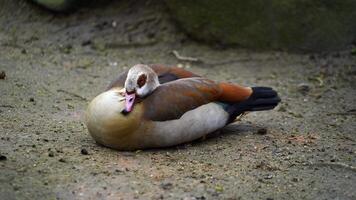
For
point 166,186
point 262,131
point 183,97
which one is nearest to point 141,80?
point 183,97

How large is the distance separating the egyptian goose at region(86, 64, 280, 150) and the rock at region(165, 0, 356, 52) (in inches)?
96.5

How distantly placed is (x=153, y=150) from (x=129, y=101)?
406 millimetres

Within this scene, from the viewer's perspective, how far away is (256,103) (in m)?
5.06

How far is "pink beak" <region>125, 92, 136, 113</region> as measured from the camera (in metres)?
4.40

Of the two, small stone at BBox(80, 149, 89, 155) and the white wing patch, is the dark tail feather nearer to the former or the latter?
the white wing patch

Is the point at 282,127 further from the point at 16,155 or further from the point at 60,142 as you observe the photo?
the point at 16,155

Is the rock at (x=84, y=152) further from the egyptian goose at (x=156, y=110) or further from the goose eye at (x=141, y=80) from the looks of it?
the goose eye at (x=141, y=80)

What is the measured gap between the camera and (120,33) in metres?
7.70

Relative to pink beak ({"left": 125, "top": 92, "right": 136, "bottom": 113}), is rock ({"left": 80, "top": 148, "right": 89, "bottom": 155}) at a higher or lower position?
lower

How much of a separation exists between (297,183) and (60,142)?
166 centimetres

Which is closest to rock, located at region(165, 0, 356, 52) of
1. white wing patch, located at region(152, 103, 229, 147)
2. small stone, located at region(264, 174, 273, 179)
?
white wing patch, located at region(152, 103, 229, 147)

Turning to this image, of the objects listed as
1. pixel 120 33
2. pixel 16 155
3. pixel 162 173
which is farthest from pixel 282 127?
pixel 120 33

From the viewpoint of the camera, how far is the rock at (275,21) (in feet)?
23.5

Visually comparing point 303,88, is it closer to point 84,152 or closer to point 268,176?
point 268,176
